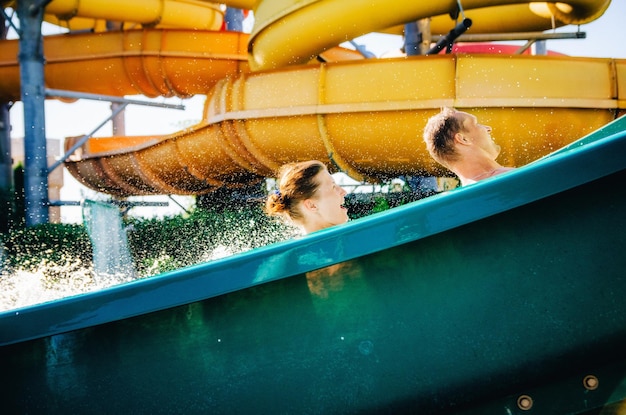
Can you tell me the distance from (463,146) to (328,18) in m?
2.83

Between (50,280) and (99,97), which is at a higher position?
(99,97)

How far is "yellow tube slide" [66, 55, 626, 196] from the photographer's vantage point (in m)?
4.40

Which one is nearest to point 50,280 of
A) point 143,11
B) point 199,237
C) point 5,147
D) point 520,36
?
point 199,237

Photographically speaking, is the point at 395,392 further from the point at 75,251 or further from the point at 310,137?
the point at 75,251

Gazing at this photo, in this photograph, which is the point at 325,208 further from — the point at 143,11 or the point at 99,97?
the point at 143,11

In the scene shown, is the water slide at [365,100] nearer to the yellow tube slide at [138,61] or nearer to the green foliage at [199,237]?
the green foliage at [199,237]

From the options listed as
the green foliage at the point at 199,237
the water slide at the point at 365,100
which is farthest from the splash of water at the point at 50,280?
the water slide at the point at 365,100

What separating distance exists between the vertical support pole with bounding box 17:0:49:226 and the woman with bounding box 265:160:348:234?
6.69 meters

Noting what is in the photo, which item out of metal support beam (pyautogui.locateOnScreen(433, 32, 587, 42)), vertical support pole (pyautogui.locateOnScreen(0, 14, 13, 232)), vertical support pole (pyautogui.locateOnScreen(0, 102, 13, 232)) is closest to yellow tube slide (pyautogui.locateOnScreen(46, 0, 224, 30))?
vertical support pole (pyautogui.locateOnScreen(0, 14, 13, 232))

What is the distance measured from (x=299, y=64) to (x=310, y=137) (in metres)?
0.95

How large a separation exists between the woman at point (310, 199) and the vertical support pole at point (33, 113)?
669 cm

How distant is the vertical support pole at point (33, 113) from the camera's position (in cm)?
800

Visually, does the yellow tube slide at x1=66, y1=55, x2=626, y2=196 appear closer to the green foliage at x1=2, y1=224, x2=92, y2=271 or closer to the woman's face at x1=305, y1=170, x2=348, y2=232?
the green foliage at x1=2, y1=224, x2=92, y2=271

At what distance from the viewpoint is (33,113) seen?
7965mm
